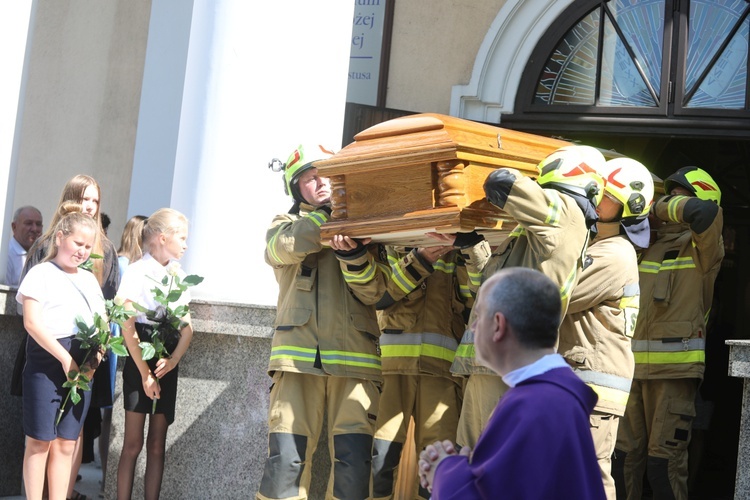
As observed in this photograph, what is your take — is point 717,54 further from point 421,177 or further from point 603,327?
point 421,177

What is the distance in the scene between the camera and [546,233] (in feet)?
15.3

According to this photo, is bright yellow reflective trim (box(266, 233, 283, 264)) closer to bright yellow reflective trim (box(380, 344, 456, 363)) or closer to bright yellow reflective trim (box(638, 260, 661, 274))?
bright yellow reflective trim (box(380, 344, 456, 363))

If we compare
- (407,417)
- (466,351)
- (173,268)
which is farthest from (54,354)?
(466,351)

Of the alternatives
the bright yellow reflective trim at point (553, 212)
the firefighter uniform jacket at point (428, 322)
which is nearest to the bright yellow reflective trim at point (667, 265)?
the firefighter uniform jacket at point (428, 322)

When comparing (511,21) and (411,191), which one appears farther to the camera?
(511,21)

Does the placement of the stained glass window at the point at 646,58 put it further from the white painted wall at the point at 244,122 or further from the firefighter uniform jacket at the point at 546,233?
the firefighter uniform jacket at the point at 546,233

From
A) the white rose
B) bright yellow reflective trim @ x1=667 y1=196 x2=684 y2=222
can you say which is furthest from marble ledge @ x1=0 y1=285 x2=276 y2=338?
bright yellow reflective trim @ x1=667 y1=196 x2=684 y2=222

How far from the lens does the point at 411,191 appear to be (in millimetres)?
5184

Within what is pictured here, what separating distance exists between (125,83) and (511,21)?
3747 millimetres

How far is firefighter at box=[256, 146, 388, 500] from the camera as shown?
5594 mm

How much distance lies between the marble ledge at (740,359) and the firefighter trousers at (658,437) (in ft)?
5.07

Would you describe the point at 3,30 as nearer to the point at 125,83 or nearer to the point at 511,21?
the point at 125,83

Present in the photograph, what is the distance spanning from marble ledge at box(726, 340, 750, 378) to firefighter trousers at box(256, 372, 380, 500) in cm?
178

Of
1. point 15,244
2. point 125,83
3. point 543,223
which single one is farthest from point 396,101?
point 543,223
